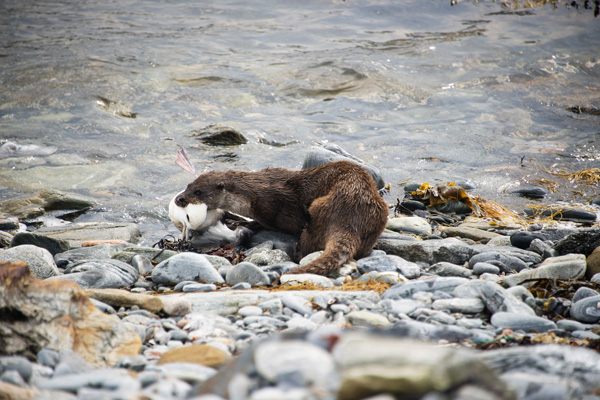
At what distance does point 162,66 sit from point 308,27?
217 inches

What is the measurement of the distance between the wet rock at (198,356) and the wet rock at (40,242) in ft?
9.87

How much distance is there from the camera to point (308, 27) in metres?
17.1

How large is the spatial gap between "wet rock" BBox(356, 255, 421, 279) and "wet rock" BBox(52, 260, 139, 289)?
1.77 metres

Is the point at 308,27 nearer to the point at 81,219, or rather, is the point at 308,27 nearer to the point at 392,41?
the point at 392,41

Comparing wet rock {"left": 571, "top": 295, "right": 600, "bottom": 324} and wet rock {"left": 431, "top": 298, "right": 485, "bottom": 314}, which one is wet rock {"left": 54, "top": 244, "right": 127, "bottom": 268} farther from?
wet rock {"left": 571, "top": 295, "right": 600, "bottom": 324}

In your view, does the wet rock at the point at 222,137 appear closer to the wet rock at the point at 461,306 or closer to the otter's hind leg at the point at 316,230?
the otter's hind leg at the point at 316,230

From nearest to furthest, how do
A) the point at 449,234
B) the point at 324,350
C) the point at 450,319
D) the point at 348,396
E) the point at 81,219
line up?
the point at 348,396, the point at 324,350, the point at 450,319, the point at 449,234, the point at 81,219

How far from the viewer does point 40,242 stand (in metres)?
4.99

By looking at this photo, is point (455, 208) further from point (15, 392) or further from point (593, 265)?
point (15, 392)

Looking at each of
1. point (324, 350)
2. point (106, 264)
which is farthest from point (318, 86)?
point (324, 350)

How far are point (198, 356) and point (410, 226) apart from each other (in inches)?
156

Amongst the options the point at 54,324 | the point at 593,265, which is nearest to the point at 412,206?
the point at 593,265

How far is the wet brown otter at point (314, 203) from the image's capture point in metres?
4.74

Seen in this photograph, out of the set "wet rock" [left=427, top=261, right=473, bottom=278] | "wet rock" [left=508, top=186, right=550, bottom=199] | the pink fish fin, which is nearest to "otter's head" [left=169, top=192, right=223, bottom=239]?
the pink fish fin
